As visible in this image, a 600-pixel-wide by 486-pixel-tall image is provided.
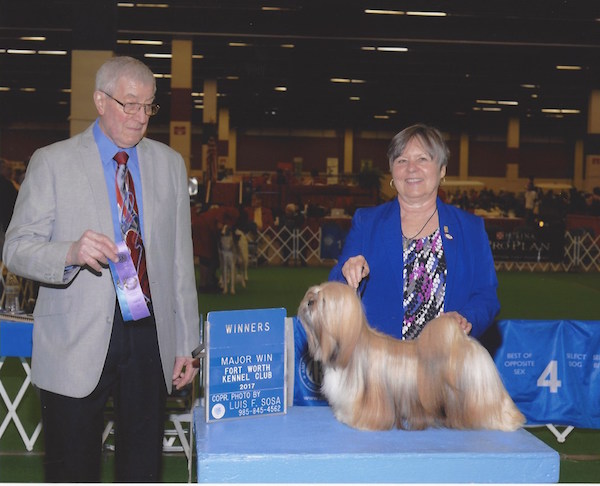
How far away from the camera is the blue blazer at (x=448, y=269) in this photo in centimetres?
268

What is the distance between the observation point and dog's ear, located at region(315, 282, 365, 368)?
2207 millimetres

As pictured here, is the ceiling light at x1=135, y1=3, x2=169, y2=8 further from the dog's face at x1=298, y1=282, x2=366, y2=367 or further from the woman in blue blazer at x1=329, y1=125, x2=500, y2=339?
the dog's face at x1=298, y1=282, x2=366, y2=367

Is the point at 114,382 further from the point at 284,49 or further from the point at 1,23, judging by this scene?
the point at 284,49

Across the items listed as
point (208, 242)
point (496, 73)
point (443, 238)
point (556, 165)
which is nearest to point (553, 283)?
point (208, 242)

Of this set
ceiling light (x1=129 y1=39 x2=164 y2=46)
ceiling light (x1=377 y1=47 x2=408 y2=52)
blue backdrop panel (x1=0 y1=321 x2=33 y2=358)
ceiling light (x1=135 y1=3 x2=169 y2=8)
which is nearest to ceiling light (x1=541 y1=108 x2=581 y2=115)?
ceiling light (x1=377 y1=47 x2=408 y2=52)

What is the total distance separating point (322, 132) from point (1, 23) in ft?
92.0

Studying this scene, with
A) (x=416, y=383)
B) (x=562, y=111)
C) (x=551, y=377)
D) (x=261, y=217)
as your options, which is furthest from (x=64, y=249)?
(x=562, y=111)

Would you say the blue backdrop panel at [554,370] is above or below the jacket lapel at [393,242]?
below

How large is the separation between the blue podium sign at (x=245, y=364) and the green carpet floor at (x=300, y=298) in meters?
1.82

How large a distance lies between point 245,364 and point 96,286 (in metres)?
0.47

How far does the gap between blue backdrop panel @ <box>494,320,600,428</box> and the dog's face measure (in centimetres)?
309

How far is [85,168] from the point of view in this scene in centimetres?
233

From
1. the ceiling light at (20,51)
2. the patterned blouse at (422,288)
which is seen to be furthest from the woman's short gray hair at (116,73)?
the ceiling light at (20,51)

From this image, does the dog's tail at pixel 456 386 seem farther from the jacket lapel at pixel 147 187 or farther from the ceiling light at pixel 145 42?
the ceiling light at pixel 145 42
